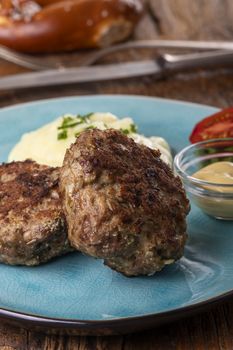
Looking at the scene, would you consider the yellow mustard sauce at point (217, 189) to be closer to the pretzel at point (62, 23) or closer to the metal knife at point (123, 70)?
the metal knife at point (123, 70)

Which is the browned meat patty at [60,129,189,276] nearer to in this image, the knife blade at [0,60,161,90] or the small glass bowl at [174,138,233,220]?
the small glass bowl at [174,138,233,220]

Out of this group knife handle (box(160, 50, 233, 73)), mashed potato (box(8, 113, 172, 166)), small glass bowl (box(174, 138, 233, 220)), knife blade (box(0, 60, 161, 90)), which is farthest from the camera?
knife handle (box(160, 50, 233, 73))

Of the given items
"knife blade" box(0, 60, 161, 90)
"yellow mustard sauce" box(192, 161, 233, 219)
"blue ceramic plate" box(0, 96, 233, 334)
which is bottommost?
"blue ceramic plate" box(0, 96, 233, 334)

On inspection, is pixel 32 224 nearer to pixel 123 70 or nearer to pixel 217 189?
pixel 217 189

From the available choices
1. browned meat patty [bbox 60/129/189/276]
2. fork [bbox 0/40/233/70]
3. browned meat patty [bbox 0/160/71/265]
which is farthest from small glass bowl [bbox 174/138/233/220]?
fork [bbox 0/40/233/70]

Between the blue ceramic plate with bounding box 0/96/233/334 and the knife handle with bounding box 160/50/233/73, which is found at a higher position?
the knife handle with bounding box 160/50/233/73

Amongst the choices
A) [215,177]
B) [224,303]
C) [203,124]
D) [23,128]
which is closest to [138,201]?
[224,303]

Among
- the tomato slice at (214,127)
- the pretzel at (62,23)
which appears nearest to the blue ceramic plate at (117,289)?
the tomato slice at (214,127)

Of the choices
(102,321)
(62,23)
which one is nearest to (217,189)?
(102,321)
